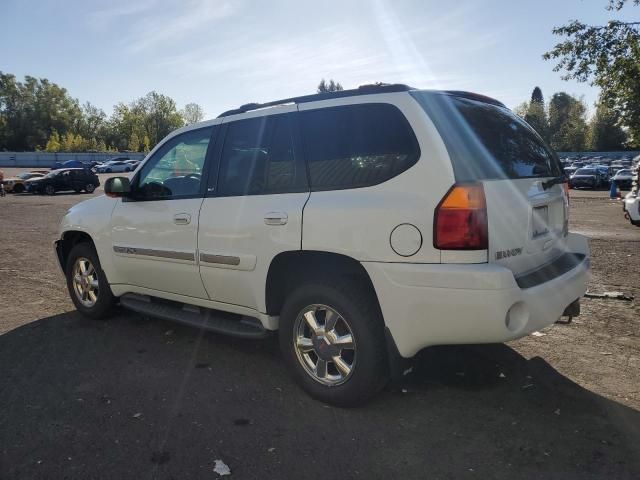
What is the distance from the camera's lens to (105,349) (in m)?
4.36

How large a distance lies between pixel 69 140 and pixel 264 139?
105034 millimetres

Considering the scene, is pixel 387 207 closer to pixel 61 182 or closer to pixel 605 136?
pixel 61 182

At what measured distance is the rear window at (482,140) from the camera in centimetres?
288

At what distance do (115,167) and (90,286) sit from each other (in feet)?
206

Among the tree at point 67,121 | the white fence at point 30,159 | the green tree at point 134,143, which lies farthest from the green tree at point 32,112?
the white fence at point 30,159

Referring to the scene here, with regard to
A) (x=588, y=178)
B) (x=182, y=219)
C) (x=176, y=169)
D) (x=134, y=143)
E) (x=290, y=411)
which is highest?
(x=134, y=143)

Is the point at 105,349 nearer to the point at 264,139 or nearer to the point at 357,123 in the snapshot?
the point at 264,139

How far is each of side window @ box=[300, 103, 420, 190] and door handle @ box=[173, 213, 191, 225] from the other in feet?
3.88

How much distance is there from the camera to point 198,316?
4129mm

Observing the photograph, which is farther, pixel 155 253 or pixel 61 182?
pixel 61 182

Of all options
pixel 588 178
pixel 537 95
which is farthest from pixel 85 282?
pixel 537 95

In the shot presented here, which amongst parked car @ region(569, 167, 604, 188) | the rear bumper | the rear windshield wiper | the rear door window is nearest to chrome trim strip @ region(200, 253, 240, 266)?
the rear door window

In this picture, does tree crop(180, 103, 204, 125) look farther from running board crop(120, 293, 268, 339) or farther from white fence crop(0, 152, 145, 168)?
running board crop(120, 293, 268, 339)

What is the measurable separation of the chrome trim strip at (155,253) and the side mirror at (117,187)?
0.49 meters
